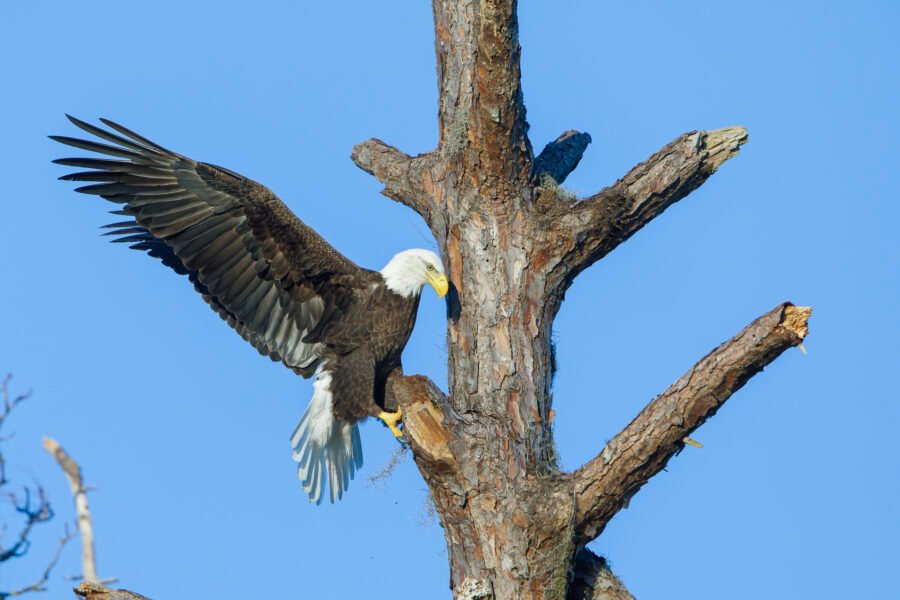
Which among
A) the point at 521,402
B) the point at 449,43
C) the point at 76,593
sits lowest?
the point at 76,593

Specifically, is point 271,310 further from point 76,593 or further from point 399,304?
point 76,593

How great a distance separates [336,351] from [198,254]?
3.16 ft

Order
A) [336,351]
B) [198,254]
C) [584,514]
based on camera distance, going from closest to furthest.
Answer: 1. [584,514]
2. [198,254]
3. [336,351]

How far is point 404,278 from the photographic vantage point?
6.21 m

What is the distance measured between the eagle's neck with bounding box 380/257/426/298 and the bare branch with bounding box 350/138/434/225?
355 mm

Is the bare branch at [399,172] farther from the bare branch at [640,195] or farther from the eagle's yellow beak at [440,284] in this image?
the bare branch at [640,195]

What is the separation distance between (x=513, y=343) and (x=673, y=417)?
0.92 m

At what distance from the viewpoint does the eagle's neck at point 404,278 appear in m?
6.14

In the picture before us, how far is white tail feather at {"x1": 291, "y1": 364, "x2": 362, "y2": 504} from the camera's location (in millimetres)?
6523

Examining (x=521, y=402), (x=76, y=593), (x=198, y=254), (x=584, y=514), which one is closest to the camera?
(x=76, y=593)

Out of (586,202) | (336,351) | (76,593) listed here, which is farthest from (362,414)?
(76,593)

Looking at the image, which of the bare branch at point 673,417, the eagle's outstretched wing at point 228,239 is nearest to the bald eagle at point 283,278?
the eagle's outstretched wing at point 228,239

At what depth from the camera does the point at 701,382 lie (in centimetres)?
458

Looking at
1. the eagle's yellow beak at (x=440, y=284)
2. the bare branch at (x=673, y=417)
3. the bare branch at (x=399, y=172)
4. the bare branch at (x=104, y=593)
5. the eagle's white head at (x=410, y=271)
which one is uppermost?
the bare branch at (x=399, y=172)
